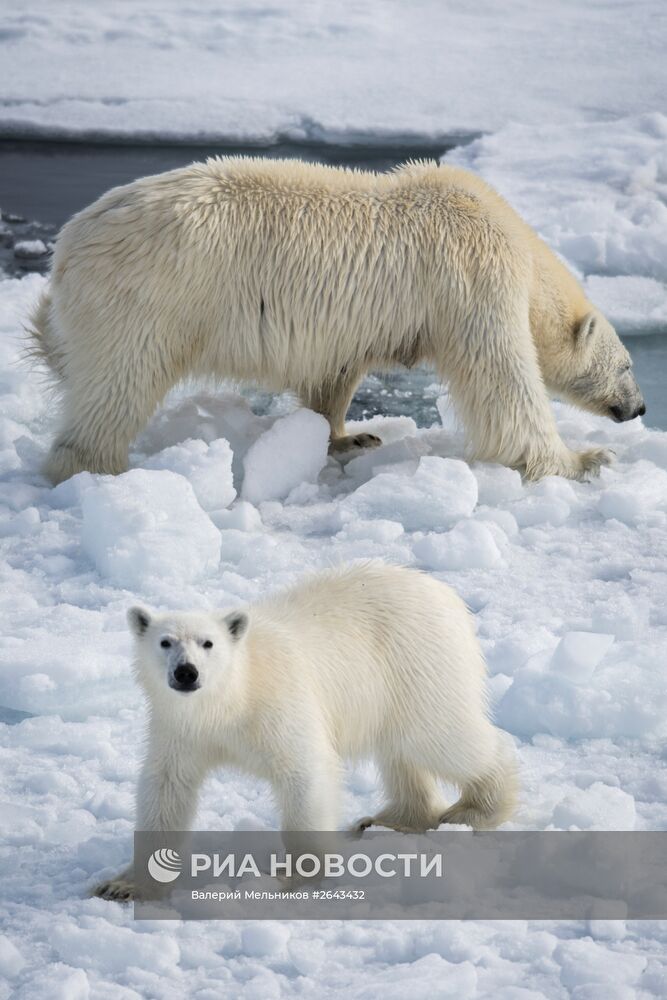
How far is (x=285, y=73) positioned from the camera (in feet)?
41.8

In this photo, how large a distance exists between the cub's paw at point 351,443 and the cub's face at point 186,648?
113 inches

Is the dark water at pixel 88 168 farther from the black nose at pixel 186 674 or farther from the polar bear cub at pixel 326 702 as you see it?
the black nose at pixel 186 674

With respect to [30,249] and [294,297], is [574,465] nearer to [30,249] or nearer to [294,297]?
[294,297]

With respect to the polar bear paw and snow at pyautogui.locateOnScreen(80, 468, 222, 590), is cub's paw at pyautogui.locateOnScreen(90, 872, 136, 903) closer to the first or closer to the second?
snow at pyautogui.locateOnScreen(80, 468, 222, 590)

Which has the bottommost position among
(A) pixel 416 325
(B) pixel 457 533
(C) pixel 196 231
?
(B) pixel 457 533

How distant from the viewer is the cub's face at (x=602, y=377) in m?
5.93

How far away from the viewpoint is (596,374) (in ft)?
19.7

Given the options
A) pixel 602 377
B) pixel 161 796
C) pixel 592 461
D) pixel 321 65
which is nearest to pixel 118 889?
pixel 161 796

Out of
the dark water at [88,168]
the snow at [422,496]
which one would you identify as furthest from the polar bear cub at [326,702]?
the dark water at [88,168]

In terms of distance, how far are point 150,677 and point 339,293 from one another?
2.63 m

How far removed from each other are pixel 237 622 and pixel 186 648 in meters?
0.14

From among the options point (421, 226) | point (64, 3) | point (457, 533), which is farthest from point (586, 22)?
point (457, 533)

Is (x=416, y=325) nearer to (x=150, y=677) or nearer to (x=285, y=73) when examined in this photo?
(x=150, y=677)

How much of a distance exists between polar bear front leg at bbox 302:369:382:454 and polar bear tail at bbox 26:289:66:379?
3.17ft
